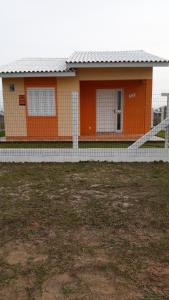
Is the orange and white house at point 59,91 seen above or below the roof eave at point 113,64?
below

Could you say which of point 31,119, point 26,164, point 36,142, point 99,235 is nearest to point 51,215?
A: point 99,235

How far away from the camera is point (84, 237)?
3.90 meters

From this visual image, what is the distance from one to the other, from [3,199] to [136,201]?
2383 mm

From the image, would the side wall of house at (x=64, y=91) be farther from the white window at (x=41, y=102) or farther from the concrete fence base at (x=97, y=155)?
the concrete fence base at (x=97, y=155)

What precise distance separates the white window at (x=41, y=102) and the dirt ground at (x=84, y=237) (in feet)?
20.5

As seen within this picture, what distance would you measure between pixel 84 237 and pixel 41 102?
9.63 metres

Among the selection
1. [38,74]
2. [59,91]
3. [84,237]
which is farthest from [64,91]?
[84,237]

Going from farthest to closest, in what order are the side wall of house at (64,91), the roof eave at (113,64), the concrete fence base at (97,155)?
the side wall of house at (64,91)
the roof eave at (113,64)
the concrete fence base at (97,155)

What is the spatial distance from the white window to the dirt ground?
6249mm

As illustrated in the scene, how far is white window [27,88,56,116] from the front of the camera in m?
12.7

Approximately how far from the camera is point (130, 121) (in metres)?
13.9

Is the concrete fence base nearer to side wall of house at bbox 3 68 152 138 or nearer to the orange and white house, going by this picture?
the orange and white house

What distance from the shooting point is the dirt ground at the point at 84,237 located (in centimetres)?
286

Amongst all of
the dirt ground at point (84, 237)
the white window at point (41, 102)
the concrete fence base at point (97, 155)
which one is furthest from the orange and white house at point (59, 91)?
the dirt ground at point (84, 237)
